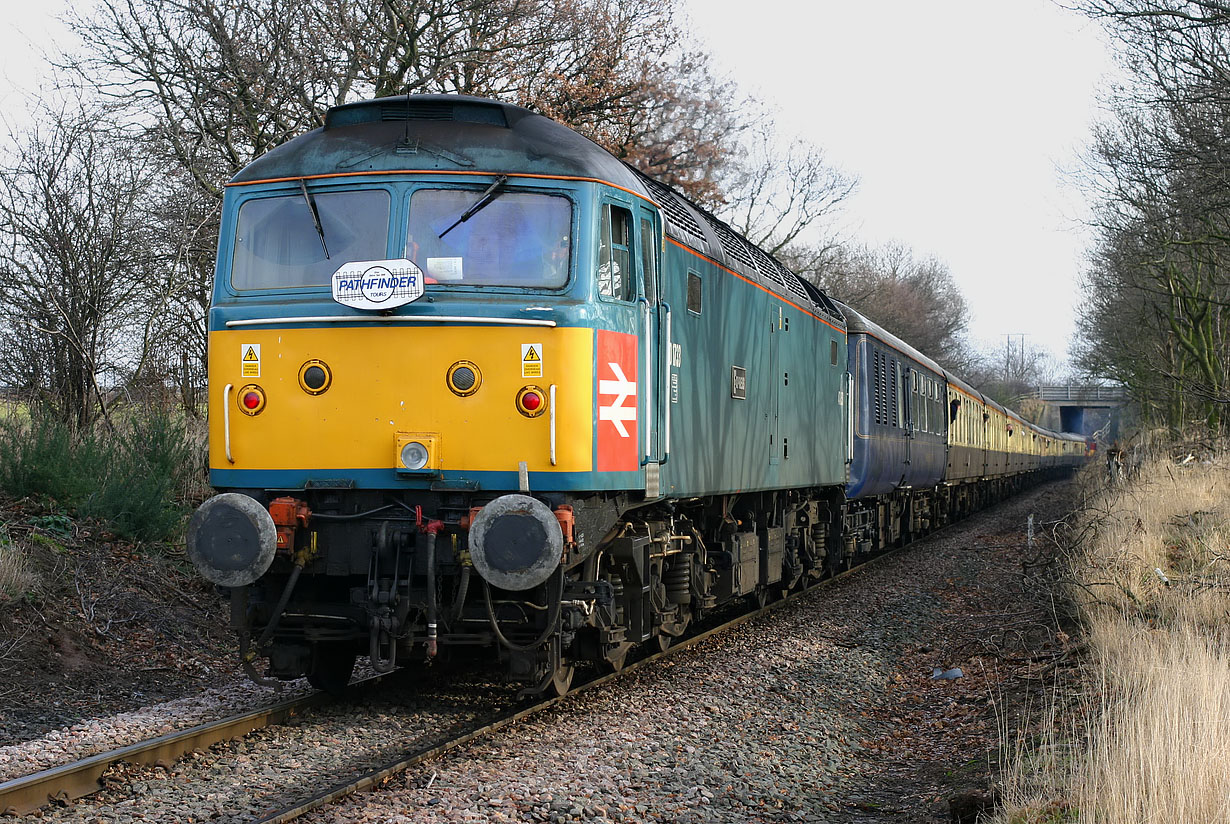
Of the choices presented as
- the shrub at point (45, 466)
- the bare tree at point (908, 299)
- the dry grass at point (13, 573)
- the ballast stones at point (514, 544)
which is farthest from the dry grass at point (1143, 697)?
the bare tree at point (908, 299)

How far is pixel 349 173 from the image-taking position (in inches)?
258

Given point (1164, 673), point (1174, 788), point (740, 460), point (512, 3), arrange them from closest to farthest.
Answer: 1. point (1174, 788)
2. point (1164, 673)
3. point (740, 460)
4. point (512, 3)

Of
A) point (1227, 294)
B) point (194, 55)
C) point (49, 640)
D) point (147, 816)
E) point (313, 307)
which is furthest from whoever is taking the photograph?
point (1227, 294)

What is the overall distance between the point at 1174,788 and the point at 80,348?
1149 cm

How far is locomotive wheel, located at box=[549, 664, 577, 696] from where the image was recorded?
682 centimetres

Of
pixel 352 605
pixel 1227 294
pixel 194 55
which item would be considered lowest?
pixel 352 605

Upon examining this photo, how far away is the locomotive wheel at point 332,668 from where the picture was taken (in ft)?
23.0

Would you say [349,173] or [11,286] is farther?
[11,286]

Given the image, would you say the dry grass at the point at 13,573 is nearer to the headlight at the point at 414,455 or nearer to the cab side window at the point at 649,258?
the headlight at the point at 414,455

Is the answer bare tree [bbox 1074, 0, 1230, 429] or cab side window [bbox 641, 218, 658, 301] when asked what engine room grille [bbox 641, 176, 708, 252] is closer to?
cab side window [bbox 641, 218, 658, 301]

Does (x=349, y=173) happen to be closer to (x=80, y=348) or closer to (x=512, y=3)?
(x=80, y=348)

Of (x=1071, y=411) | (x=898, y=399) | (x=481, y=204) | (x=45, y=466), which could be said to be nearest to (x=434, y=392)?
(x=481, y=204)

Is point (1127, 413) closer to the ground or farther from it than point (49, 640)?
farther from it

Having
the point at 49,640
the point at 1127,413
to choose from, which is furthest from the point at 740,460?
the point at 1127,413
